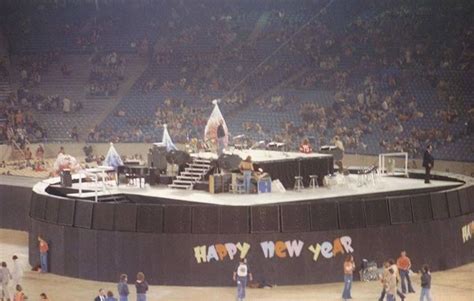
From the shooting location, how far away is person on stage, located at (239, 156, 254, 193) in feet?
120

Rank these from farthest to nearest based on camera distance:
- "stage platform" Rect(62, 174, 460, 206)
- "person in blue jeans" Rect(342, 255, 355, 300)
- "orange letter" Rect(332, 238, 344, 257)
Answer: "stage platform" Rect(62, 174, 460, 206), "orange letter" Rect(332, 238, 344, 257), "person in blue jeans" Rect(342, 255, 355, 300)

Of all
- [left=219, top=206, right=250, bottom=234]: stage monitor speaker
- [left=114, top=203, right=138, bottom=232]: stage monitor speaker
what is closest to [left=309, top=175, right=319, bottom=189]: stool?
[left=219, top=206, right=250, bottom=234]: stage monitor speaker

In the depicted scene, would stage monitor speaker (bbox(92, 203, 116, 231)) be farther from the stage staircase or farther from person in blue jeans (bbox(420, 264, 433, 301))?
person in blue jeans (bbox(420, 264, 433, 301))

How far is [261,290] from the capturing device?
3244 cm

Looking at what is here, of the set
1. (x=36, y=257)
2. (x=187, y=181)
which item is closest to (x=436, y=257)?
(x=187, y=181)

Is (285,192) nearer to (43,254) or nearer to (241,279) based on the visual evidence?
(241,279)

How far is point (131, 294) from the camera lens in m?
32.3

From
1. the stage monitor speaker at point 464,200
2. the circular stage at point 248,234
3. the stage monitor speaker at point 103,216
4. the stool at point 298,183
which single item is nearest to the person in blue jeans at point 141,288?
the circular stage at point 248,234

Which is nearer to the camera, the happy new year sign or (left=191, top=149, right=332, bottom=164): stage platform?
the happy new year sign

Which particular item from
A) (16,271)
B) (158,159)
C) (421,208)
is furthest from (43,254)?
(421,208)

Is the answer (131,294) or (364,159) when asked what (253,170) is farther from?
(364,159)

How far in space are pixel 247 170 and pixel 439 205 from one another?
560 centimetres

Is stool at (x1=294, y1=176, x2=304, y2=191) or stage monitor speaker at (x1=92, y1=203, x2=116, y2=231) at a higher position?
stool at (x1=294, y1=176, x2=304, y2=191)

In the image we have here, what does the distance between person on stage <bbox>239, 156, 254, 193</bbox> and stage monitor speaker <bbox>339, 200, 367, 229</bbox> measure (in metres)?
3.92
